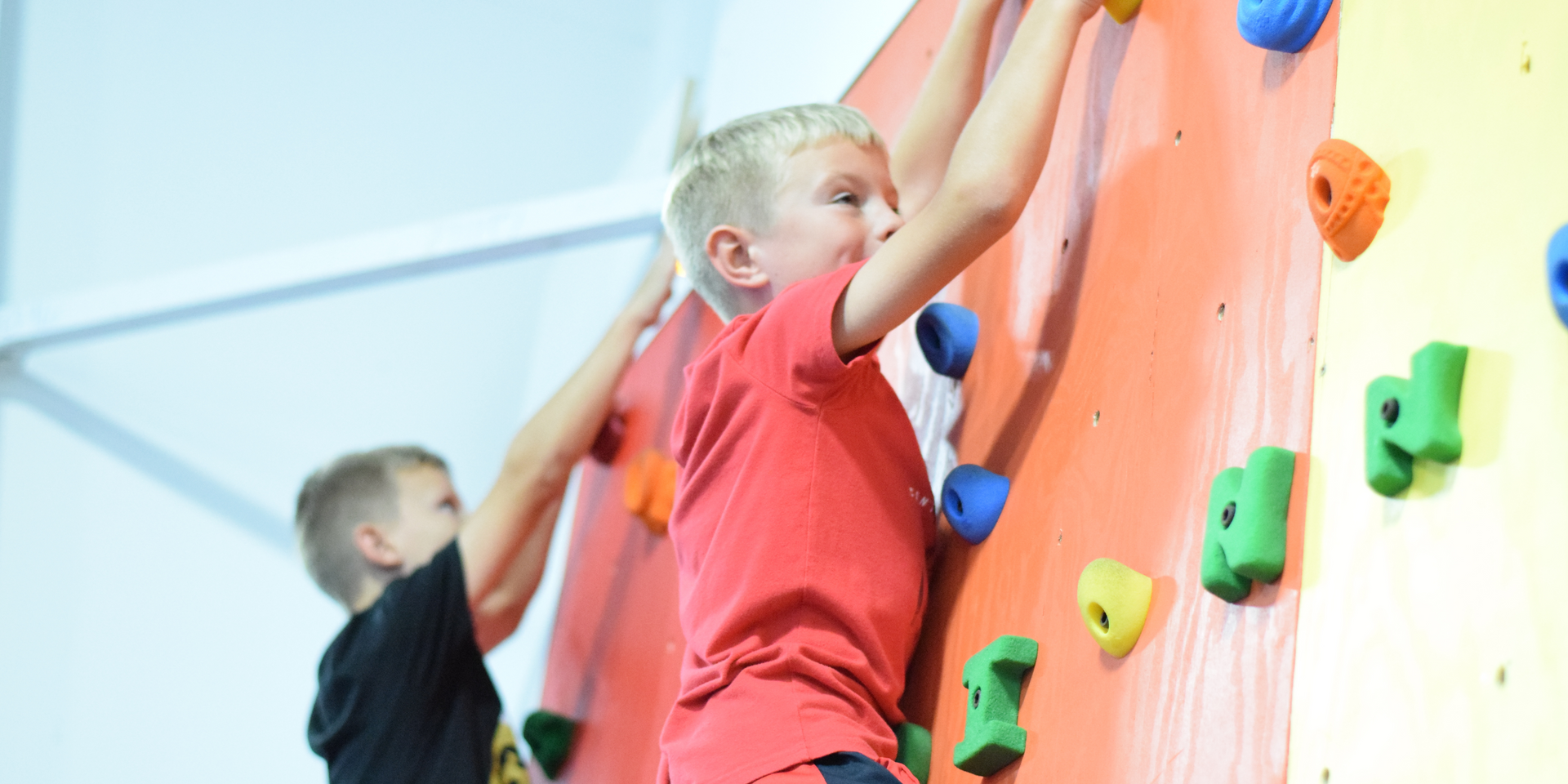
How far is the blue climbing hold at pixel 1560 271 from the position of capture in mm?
484

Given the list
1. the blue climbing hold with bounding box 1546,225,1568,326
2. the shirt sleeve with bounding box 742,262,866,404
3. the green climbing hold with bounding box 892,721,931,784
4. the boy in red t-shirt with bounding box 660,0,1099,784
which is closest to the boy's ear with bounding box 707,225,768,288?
the boy in red t-shirt with bounding box 660,0,1099,784

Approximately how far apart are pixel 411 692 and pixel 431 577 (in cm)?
14

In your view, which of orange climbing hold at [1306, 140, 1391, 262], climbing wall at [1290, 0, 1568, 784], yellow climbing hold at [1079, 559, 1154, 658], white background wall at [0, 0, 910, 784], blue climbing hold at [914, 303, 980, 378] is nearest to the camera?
climbing wall at [1290, 0, 1568, 784]

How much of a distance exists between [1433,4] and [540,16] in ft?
8.12

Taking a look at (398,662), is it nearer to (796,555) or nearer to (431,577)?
(431,577)

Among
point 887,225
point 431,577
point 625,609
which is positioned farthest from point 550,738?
point 887,225

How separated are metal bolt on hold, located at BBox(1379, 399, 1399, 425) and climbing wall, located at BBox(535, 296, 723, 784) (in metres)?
1.02

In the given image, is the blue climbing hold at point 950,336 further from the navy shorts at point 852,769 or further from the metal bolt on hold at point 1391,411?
the metal bolt on hold at point 1391,411

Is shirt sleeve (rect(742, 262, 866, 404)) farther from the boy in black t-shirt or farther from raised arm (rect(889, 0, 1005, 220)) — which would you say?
the boy in black t-shirt

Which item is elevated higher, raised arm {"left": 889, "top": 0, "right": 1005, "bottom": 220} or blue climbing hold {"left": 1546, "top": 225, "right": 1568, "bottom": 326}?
raised arm {"left": 889, "top": 0, "right": 1005, "bottom": 220}

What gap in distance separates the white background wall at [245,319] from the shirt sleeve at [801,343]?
4.11 ft

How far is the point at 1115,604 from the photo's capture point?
0.73 meters

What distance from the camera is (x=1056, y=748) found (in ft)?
2.52

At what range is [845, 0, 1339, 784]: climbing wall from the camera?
0.66m
